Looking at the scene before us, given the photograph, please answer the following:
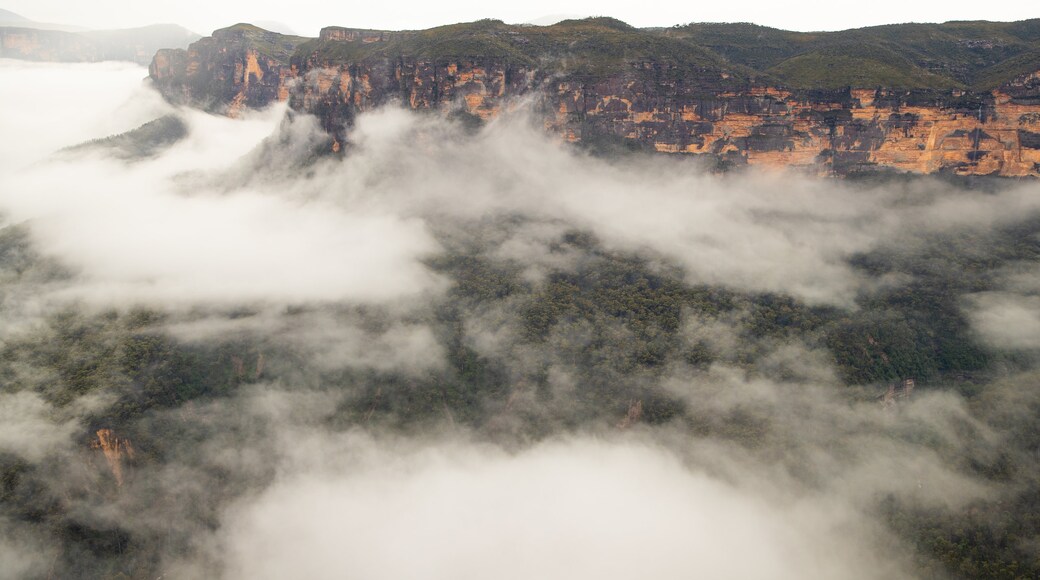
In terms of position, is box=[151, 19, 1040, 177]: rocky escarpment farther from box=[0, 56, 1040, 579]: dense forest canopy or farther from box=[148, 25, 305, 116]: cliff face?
box=[148, 25, 305, 116]: cliff face

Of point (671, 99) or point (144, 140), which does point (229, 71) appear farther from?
point (671, 99)

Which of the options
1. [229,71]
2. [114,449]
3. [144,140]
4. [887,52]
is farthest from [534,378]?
[144,140]

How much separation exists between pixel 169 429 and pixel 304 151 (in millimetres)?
50068

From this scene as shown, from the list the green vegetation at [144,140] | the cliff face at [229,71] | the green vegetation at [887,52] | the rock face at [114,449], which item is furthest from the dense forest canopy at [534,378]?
the cliff face at [229,71]

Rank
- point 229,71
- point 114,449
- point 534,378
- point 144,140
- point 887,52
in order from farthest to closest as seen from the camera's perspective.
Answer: point 229,71 → point 144,140 → point 887,52 → point 534,378 → point 114,449

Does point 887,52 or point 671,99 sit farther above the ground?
point 887,52

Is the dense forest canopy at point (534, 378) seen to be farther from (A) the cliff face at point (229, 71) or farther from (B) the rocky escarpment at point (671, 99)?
(A) the cliff face at point (229, 71)

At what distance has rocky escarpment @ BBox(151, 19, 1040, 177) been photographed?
74.5m

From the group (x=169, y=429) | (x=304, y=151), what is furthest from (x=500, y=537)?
(x=304, y=151)

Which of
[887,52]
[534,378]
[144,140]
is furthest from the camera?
[144,140]

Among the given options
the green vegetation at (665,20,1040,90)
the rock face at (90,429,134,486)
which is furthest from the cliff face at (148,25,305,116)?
the rock face at (90,429,134,486)

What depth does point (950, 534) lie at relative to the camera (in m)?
44.8

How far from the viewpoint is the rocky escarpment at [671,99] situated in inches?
2933

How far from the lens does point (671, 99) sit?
261ft
